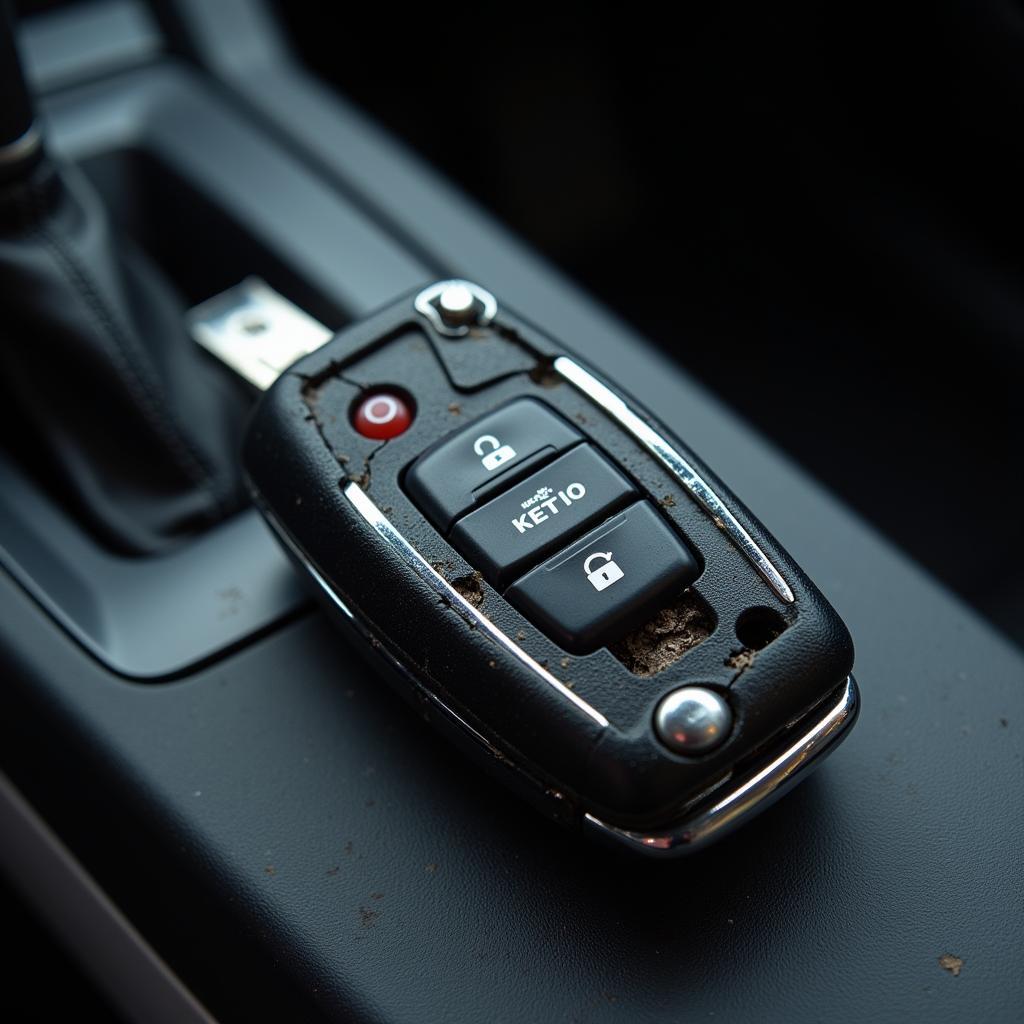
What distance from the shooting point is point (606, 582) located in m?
0.49

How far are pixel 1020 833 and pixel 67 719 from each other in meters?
0.45

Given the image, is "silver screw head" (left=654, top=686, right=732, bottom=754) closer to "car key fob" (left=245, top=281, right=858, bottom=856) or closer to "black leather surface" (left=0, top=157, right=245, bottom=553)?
"car key fob" (left=245, top=281, right=858, bottom=856)

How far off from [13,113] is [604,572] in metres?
0.42

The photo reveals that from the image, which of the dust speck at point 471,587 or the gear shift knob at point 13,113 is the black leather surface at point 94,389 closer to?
the gear shift knob at point 13,113

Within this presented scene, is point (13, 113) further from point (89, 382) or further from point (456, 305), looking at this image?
point (456, 305)

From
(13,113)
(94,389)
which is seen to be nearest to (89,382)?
(94,389)

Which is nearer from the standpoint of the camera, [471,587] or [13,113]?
[471,587]

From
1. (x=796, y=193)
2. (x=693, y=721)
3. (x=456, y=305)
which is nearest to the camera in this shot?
(x=693, y=721)

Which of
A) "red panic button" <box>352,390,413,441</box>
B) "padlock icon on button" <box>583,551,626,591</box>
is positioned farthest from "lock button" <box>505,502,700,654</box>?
"red panic button" <box>352,390,413,441</box>

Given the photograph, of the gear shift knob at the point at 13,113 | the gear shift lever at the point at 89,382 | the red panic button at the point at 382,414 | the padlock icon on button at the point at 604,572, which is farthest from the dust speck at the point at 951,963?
the gear shift knob at the point at 13,113

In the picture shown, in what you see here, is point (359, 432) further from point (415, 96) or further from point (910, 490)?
point (415, 96)

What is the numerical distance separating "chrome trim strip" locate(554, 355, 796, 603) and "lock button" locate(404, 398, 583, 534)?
2cm

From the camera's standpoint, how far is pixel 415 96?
1.43 meters

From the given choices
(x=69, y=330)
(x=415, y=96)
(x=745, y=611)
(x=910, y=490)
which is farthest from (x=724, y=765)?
(x=415, y=96)
